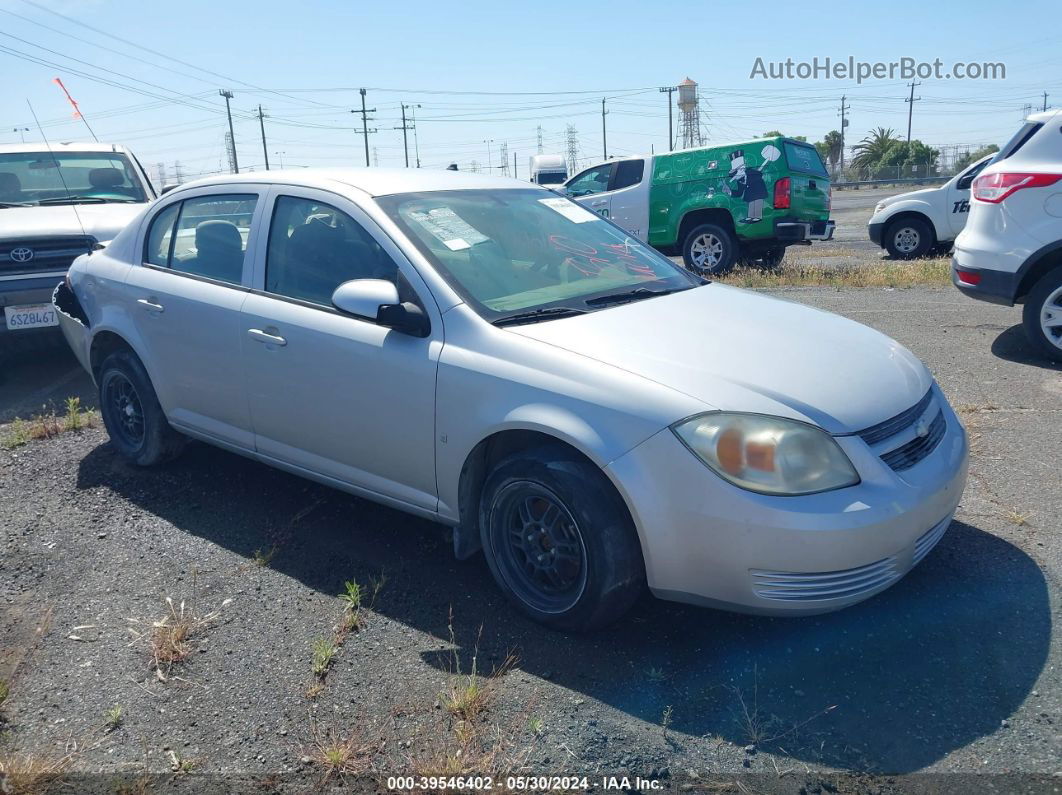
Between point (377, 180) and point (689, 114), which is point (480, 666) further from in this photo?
point (689, 114)

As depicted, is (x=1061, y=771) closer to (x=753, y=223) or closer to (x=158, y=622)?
(x=158, y=622)

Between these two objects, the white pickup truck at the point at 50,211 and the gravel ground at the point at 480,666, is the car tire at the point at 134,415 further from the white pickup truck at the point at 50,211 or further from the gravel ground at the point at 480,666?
the white pickup truck at the point at 50,211

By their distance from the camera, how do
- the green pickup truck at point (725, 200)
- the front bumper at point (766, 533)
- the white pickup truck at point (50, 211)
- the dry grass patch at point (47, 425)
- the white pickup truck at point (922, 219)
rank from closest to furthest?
the front bumper at point (766, 533) → the dry grass patch at point (47, 425) → the white pickup truck at point (50, 211) → the green pickup truck at point (725, 200) → the white pickup truck at point (922, 219)

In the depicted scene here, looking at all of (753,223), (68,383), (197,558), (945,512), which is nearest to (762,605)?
(945,512)

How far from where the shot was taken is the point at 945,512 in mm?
3318

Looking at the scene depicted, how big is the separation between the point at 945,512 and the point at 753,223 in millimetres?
10147

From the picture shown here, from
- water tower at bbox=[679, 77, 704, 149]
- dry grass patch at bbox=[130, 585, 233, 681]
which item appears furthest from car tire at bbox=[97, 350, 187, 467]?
water tower at bbox=[679, 77, 704, 149]

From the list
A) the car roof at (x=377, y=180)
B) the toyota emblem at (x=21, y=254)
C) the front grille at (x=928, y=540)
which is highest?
the car roof at (x=377, y=180)

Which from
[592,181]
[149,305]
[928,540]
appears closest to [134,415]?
[149,305]

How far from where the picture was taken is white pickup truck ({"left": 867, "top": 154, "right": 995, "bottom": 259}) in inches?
551

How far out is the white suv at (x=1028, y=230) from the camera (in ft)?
21.6

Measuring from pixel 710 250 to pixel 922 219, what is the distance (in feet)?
12.7

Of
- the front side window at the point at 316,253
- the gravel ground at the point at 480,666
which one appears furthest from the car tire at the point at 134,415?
the front side window at the point at 316,253

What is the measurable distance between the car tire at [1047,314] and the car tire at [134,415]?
5.99 meters
